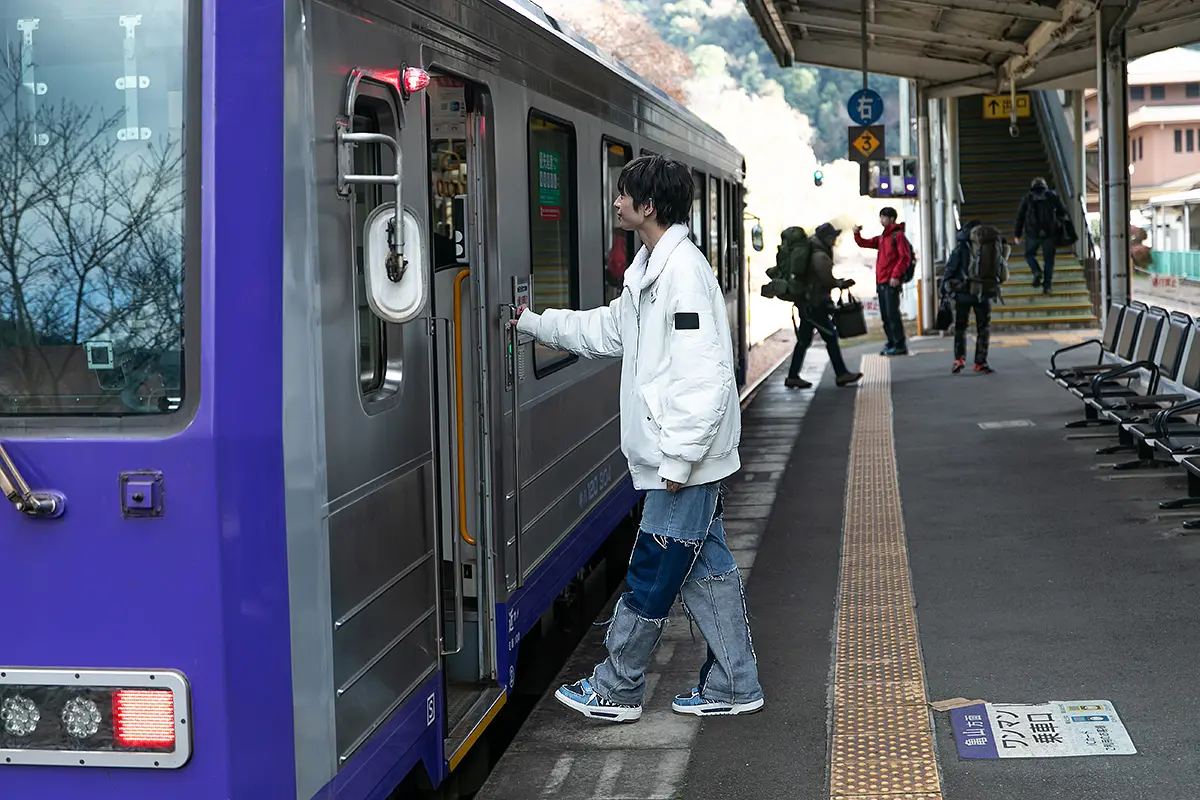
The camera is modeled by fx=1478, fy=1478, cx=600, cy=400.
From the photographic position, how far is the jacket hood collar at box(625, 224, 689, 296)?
462cm

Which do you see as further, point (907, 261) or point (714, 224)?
point (907, 261)

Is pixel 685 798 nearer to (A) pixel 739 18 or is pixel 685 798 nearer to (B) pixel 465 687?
(B) pixel 465 687

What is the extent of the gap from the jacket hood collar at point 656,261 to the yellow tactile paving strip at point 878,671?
1.60 meters

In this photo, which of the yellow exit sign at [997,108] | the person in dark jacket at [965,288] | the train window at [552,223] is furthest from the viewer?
the yellow exit sign at [997,108]

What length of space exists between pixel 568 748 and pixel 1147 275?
46443mm

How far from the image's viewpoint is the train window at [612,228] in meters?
6.71

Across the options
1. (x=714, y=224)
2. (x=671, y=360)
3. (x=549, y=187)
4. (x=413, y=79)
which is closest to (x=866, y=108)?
(x=714, y=224)

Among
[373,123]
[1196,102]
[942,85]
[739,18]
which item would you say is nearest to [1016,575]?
[373,123]

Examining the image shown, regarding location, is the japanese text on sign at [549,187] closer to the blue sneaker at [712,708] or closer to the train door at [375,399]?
the train door at [375,399]

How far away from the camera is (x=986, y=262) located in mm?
14664

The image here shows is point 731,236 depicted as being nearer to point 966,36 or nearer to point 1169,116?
point 966,36

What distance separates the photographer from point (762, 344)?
83.5 ft

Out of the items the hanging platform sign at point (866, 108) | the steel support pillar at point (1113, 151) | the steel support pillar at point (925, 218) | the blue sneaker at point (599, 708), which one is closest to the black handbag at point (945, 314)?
the steel support pillar at point (925, 218)

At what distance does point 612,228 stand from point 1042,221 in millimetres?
14115
